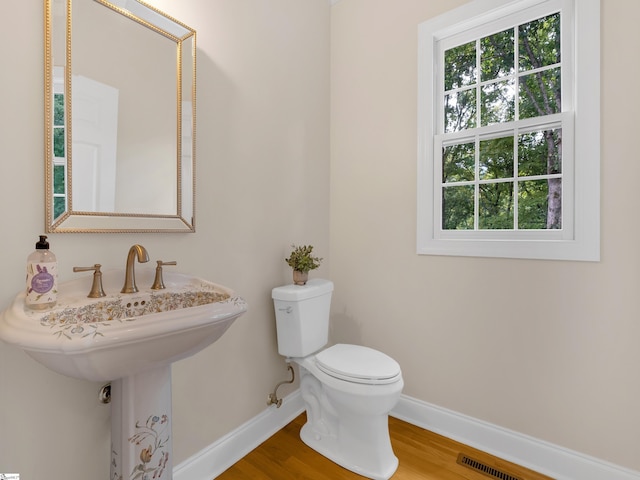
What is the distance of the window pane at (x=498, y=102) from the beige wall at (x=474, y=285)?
387 millimetres

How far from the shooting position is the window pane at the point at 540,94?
1612mm

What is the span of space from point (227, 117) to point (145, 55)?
409 millimetres

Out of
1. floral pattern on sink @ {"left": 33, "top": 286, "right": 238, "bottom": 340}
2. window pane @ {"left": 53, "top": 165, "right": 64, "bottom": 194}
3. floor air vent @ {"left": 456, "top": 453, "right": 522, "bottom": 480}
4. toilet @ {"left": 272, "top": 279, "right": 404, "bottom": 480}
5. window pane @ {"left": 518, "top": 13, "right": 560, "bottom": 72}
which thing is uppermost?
window pane @ {"left": 518, "top": 13, "right": 560, "bottom": 72}

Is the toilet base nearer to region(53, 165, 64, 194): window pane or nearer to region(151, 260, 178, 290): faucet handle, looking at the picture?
region(151, 260, 178, 290): faucet handle

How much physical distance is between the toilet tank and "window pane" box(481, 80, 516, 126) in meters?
1.34

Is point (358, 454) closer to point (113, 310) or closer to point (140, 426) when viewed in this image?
point (140, 426)

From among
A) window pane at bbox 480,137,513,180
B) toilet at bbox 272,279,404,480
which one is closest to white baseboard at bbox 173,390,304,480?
toilet at bbox 272,279,404,480

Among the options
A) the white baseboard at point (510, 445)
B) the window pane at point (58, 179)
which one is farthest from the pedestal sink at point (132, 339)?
the white baseboard at point (510, 445)

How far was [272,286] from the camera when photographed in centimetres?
185

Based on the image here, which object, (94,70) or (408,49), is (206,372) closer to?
(94,70)

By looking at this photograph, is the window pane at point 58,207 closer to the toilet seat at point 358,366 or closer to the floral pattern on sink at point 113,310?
the floral pattern on sink at point 113,310

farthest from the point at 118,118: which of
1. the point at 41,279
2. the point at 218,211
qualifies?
the point at 41,279

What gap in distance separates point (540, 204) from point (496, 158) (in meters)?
0.34

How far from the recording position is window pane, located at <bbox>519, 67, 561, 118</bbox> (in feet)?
5.29
